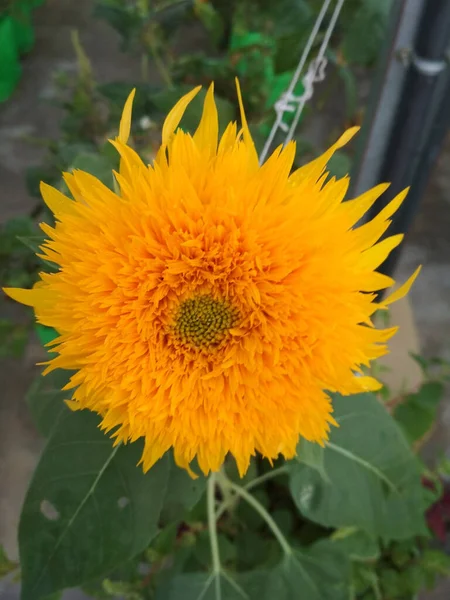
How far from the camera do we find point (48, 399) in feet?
1.94

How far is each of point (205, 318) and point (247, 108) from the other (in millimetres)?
573

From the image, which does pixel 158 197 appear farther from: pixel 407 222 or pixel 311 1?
pixel 311 1

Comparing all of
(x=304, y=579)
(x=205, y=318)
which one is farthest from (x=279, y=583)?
(x=205, y=318)

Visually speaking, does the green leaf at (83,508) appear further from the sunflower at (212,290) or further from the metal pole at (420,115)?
the metal pole at (420,115)

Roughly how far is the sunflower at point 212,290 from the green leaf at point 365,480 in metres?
0.17

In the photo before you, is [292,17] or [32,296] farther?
[292,17]

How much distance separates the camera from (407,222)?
0.66 metres

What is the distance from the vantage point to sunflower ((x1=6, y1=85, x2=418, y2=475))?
357 mm

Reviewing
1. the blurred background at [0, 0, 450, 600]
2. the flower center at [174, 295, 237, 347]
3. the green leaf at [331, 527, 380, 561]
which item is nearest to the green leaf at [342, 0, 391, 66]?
the blurred background at [0, 0, 450, 600]

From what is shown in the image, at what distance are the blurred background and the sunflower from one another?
0.31 ft

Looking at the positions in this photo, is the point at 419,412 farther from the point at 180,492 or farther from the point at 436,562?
the point at 180,492

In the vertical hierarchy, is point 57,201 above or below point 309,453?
above

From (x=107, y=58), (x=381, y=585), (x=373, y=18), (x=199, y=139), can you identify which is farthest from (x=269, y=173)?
(x=107, y=58)

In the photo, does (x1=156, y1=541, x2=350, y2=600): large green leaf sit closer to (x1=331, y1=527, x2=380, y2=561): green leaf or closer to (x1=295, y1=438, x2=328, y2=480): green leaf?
(x1=331, y1=527, x2=380, y2=561): green leaf
